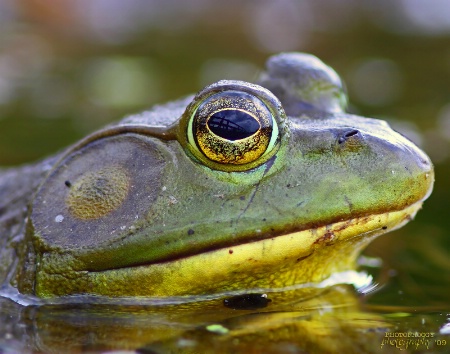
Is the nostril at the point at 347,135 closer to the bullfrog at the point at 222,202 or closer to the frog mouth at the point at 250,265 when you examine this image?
the bullfrog at the point at 222,202

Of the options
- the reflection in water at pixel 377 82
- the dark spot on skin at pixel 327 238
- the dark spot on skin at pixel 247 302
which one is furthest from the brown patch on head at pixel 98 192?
the reflection in water at pixel 377 82

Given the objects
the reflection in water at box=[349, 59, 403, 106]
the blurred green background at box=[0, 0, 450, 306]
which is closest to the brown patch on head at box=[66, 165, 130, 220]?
the blurred green background at box=[0, 0, 450, 306]

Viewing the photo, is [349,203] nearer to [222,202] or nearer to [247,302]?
[222,202]

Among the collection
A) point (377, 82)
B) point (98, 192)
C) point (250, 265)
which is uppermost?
point (98, 192)

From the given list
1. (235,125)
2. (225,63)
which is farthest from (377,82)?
(235,125)

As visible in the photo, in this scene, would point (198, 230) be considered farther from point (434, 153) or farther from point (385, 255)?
point (434, 153)

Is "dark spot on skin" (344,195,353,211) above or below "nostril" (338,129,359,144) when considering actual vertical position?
below

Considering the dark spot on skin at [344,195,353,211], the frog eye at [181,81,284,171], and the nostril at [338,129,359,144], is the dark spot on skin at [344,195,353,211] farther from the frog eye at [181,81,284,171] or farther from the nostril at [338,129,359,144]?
the frog eye at [181,81,284,171]

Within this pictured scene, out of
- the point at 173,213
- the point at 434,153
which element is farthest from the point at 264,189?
the point at 434,153
